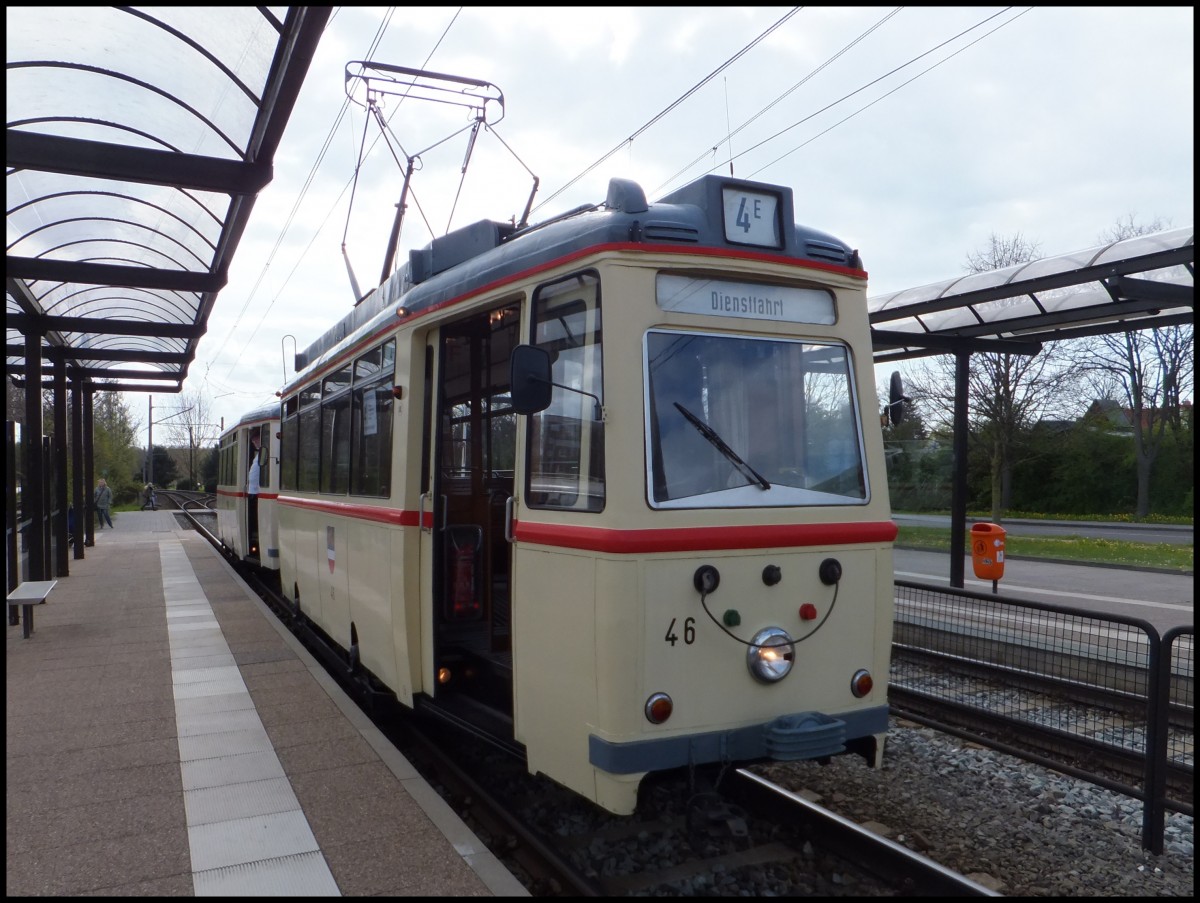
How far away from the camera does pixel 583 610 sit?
4.33 meters

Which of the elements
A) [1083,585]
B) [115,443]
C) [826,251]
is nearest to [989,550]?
[1083,585]

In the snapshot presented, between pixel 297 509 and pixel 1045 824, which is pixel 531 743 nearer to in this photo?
pixel 1045 824

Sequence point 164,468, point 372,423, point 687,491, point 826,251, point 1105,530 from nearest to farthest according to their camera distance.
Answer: point 687,491
point 826,251
point 372,423
point 1105,530
point 164,468

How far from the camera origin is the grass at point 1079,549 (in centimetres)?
1602

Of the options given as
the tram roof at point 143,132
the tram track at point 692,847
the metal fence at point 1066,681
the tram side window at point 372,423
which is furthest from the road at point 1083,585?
A: the tram roof at point 143,132

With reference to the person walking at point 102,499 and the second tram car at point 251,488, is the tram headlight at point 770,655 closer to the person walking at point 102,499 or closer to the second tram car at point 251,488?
the second tram car at point 251,488

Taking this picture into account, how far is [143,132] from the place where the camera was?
26.4 ft

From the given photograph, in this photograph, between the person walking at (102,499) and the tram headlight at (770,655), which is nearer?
the tram headlight at (770,655)

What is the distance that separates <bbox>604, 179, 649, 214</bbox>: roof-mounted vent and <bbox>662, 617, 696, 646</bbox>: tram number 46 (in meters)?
1.97

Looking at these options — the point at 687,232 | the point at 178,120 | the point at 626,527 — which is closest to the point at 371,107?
the point at 178,120

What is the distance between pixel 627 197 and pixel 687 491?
57.0 inches

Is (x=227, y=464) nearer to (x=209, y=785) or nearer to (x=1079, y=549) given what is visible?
(x=209, y=785)

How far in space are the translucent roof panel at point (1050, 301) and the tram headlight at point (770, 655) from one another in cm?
413

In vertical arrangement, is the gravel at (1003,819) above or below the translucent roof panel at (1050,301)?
below
